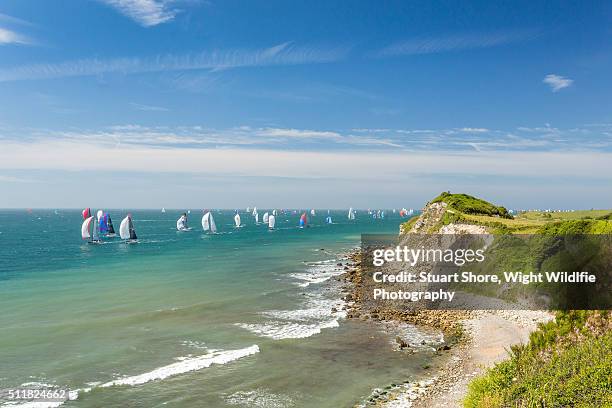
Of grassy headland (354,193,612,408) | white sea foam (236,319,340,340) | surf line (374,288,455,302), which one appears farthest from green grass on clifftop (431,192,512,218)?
white sea foam (236,319,340,340)

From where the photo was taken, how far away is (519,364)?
21.4m

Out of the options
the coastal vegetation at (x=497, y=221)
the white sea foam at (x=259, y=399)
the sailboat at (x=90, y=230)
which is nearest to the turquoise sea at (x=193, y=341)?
the white sea foam at (x=259, y=399)

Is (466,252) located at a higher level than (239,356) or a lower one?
higher

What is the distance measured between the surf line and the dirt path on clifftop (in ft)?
22.7

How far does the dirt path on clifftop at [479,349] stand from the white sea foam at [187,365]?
13.9m

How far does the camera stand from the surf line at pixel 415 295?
4625 cm

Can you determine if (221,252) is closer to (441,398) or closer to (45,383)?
(45,383)

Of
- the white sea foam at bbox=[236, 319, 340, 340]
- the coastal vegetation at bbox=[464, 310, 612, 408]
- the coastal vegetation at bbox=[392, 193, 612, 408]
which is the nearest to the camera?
the coastal vegetation at bbox=[464, 310, 612, 408]

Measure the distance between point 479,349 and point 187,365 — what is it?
21.0m

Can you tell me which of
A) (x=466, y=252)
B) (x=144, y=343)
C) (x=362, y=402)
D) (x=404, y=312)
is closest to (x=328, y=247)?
(x=466, y=252)

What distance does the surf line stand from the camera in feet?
152

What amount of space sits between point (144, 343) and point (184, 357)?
5.30 meters

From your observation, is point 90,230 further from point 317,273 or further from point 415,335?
point 415,335

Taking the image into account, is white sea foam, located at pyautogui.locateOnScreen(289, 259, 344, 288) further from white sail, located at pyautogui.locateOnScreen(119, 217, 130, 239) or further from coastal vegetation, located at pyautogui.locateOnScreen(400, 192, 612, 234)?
white sail, located at pyautogui.locateOnScreen(119, 217, 130, 239)
